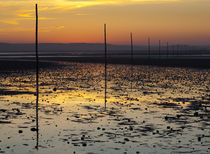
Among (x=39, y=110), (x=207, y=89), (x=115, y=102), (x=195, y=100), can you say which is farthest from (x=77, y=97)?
(x=207, y=89)

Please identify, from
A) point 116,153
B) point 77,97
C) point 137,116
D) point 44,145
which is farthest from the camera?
point 77,97

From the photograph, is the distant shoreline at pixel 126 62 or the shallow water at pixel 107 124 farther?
the distant shoreline at pixel 126 62

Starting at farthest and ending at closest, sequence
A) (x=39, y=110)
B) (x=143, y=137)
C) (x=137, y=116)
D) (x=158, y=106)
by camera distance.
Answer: (x=158, y=106)
(x=39, y=110)
(x=137, y=116)
(x=143, y=137)

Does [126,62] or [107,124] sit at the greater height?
[126,62]

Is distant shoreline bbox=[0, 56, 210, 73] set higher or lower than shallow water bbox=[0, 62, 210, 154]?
higher

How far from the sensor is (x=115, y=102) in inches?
997

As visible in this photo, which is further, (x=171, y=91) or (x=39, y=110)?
(x=171, y=91)

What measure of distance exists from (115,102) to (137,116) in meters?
5.56

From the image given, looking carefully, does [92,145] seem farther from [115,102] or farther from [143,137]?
[115,102]

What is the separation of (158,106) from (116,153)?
11303 millimetres

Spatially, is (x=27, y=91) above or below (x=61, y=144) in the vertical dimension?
above

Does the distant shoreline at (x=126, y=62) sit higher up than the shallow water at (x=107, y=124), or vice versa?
the distant shoreline at (x=126, y=62)

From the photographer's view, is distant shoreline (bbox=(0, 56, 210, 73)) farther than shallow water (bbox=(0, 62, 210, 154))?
Yes

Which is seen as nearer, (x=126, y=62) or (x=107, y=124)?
(x=107, y=124)
